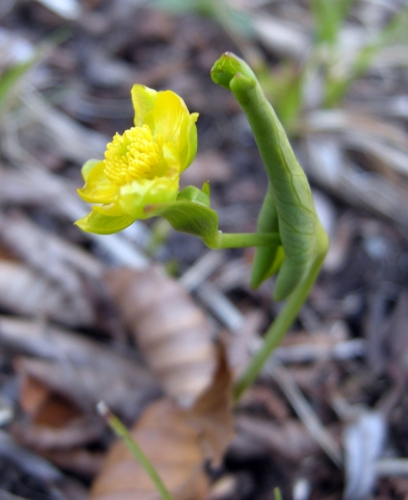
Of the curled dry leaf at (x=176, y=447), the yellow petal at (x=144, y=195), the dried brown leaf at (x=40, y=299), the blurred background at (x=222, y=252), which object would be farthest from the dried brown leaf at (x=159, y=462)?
the yellow petal at (x=144, y=195)

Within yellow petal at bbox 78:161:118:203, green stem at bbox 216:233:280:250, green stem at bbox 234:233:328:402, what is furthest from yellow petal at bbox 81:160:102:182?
green stem at bbox 234:233:328:402

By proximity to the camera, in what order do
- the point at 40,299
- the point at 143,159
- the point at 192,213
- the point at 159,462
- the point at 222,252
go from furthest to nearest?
1. the point at 222,252
2. the point at 40,299
3. the point at 159,462
4. the point at 143,159
5. the point at 192,213

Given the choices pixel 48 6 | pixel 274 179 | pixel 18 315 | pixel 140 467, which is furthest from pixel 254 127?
pixel 48 6

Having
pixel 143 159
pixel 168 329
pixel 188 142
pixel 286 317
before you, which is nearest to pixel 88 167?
pixel 143 159

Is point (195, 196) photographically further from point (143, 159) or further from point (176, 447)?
point (176, 447)

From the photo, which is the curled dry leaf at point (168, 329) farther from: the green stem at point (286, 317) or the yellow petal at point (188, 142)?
the yellow petal at point (188, 142)

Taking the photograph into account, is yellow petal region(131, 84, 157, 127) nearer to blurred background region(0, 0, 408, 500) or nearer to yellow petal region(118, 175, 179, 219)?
yellow petal region(118, 175, 179, 219)

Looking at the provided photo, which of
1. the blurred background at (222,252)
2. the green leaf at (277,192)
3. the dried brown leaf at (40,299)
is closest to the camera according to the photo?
the green leaf at (277,192)
